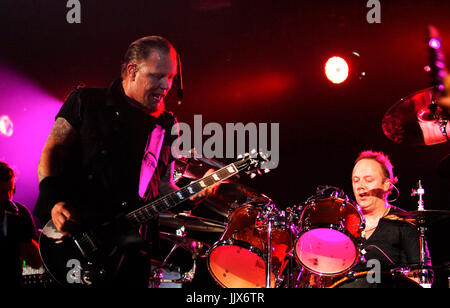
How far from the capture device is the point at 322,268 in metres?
3.50

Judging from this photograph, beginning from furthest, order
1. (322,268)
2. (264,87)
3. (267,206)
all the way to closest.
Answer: (264,87)
(267,206)
(322,268)

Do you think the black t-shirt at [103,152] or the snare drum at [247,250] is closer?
the black t-shirt at [103,152]

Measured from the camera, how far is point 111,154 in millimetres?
2568

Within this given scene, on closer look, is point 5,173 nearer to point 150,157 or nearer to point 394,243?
point 150,157

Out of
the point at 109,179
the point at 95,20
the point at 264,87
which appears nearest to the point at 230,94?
the point at 264,87

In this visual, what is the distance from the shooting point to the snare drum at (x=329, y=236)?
342 cm

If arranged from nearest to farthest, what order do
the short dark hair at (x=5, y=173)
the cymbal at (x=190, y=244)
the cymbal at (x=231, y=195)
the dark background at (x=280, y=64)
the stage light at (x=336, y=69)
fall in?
the short dark hair at (x=5, y=173)
the cymbal at (x=231, y=195)
the dark background at (x=280, y=64)
the cymbal at (x=190, y=244)
the stage light at (x=336, y=69)

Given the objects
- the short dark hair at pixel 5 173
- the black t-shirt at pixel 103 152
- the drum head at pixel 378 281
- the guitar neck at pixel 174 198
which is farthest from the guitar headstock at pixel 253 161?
the short dark hair at pixel 5 173

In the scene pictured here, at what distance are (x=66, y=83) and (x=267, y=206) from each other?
305 cm

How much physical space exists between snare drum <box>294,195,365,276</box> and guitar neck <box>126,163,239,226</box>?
2.58 feet

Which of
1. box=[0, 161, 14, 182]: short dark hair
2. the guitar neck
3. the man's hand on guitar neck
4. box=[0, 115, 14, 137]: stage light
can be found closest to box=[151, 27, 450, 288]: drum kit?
the guitar neck

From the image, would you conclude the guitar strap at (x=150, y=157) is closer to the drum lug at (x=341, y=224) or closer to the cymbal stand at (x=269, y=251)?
the cymbal stand at (x=269, y=251)

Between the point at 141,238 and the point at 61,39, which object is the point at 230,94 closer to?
the point at 61,39

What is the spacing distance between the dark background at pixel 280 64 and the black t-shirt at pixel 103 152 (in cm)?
238
